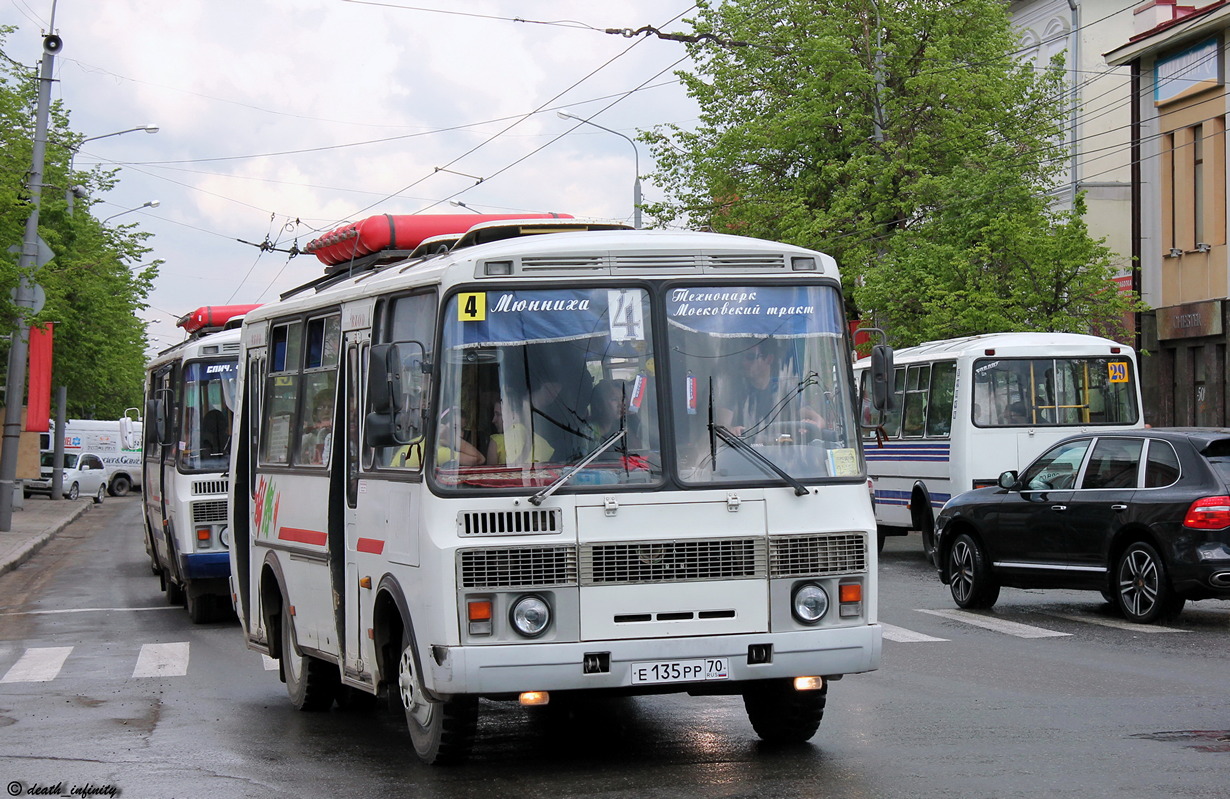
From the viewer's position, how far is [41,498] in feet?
184

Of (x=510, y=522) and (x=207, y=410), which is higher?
(x=207, y=410)

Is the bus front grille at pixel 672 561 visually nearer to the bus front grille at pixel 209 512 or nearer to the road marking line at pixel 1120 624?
the road marking line at pixel 1120 624

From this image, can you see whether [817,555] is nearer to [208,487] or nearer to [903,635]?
[903,635]

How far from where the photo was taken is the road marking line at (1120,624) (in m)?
14.4

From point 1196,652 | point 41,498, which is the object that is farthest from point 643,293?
point 41,498

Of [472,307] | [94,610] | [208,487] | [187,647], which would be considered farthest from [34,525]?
[472,307]

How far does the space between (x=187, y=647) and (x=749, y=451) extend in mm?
8430

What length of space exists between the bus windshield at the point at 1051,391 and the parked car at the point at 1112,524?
551 cm

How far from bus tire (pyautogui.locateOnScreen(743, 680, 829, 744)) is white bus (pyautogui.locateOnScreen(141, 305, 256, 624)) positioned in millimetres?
9259

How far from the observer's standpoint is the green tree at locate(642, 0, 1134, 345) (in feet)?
109

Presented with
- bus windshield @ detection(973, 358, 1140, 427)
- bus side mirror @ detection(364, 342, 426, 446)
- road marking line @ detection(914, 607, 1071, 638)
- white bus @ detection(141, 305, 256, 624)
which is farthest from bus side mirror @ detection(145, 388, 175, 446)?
bus side mirror @ detection(364, 342, 426, 446)

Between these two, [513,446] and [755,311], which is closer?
[513,446]

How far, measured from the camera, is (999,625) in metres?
15.4

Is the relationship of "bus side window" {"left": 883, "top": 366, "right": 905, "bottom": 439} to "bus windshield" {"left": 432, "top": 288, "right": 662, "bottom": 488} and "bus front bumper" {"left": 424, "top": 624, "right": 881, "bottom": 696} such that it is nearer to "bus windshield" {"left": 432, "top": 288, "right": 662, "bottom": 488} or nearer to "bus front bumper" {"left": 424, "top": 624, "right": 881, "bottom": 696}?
"bus front bumper" {"left": 424, "top": 624, "right": 881, "bottom": 696}
